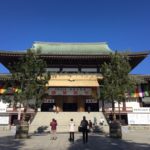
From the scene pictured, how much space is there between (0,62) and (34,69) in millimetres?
21381

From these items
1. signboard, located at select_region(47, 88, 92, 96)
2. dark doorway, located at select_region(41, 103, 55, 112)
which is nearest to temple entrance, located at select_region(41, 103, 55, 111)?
dark doorway, located at select_region(41, 103, 55, 112)

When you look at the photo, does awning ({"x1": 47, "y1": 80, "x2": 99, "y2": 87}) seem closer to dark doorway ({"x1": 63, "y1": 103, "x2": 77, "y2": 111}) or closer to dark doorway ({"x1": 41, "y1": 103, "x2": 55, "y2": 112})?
dark doorway ({"x1": 41, "y1": 103, "x2": 55, "y2": 112})

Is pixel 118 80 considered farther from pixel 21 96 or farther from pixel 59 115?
pixel 59 115

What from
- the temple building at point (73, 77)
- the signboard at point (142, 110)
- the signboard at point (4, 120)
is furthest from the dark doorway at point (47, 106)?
the signboard at point (142, 110)

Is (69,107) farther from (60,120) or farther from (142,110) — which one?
(142,110)

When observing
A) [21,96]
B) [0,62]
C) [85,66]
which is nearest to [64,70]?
[85,66]

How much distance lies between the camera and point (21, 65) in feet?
70.1

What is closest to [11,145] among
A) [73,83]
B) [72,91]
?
[73,83]

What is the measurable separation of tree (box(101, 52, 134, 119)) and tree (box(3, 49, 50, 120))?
5.51 metres

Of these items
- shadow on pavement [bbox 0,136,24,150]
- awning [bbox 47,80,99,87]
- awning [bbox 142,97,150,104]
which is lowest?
shadow on pavement [bbox 0,136,24,150]

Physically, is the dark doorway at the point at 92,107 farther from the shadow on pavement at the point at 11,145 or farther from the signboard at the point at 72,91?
the shadow on pavement at the point at 11,145

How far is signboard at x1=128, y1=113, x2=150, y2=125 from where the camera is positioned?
33094mm

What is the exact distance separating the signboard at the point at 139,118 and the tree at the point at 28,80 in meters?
15.6

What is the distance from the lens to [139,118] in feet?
110
